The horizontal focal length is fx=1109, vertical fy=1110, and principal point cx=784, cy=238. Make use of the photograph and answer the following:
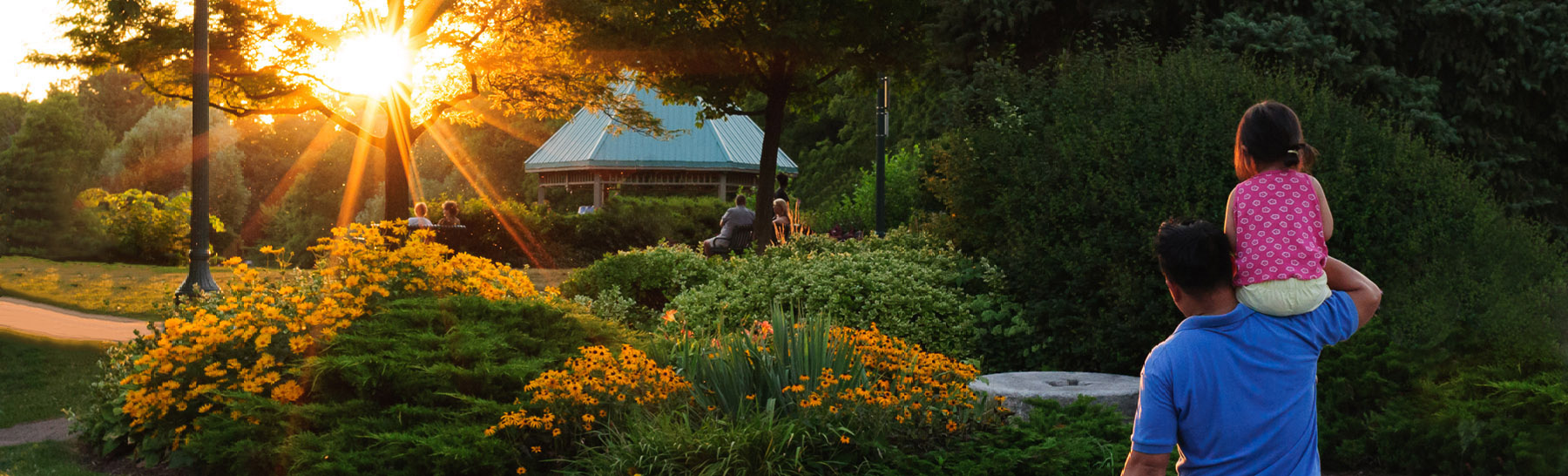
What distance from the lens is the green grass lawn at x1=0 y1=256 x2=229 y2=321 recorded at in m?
17.3

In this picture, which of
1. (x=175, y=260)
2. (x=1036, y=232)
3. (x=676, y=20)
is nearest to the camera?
(x=1036, y=232)

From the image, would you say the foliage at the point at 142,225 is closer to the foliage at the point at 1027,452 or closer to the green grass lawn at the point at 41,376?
the green grass lawn at the point at 41,376

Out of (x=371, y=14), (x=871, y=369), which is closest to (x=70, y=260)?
(x=371, y=14)

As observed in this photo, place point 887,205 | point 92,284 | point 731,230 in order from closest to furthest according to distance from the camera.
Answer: point 731,230 → point 92,284 → point 887,205

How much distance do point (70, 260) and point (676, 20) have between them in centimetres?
2014

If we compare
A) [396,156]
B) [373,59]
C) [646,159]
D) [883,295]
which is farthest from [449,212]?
[883,295]

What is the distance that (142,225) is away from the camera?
30828 mm

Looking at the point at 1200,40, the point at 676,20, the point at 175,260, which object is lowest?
the point at 175,260

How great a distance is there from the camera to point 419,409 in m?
5.39

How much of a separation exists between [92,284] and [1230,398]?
23.0 metres

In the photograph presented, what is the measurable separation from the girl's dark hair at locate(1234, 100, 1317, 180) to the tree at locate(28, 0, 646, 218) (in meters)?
17.2

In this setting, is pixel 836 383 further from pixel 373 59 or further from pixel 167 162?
pixel 167 162

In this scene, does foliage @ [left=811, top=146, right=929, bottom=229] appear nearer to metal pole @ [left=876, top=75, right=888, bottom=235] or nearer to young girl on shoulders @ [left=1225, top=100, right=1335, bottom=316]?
metal pole @ [left=876, top=75, right=888, bottom=235]

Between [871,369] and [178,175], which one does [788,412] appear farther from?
[178,175]
